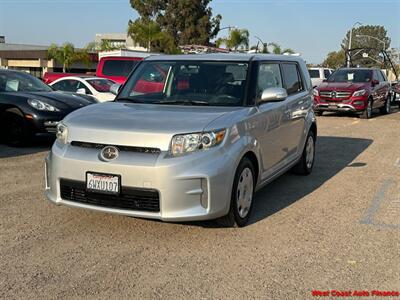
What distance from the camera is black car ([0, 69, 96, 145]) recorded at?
8742 mm

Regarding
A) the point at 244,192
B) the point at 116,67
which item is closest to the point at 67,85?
the point at 116,67

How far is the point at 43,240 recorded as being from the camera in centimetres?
443

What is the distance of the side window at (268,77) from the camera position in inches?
214

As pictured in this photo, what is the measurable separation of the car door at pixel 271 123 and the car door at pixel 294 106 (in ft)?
0.66

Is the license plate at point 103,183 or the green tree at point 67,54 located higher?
the green tree at point 67,54

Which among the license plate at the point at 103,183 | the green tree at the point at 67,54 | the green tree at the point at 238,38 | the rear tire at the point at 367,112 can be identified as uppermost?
the green tree at the point at 238,38

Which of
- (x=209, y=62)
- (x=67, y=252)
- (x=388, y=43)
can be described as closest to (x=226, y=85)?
(x=209, y=62)

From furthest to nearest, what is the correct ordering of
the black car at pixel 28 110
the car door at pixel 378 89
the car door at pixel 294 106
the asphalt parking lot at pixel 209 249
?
1. the car door at pixel 378 89
2. the black car at pixel 28 110
3. the car door at pixel 294 106
4. the asphalt parking lot at pixel 209 249

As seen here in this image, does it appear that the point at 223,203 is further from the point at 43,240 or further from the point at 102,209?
the point at 43,240

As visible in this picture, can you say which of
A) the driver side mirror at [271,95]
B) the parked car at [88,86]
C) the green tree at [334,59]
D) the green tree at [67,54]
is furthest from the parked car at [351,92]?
the green tree at [334,59]

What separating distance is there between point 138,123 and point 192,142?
0.54 meters

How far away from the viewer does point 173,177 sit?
4.07 metres

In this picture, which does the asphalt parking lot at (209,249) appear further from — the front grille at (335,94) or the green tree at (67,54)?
the green tree at (67,54)

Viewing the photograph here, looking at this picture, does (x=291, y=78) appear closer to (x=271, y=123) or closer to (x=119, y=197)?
(x=271, y=123)
